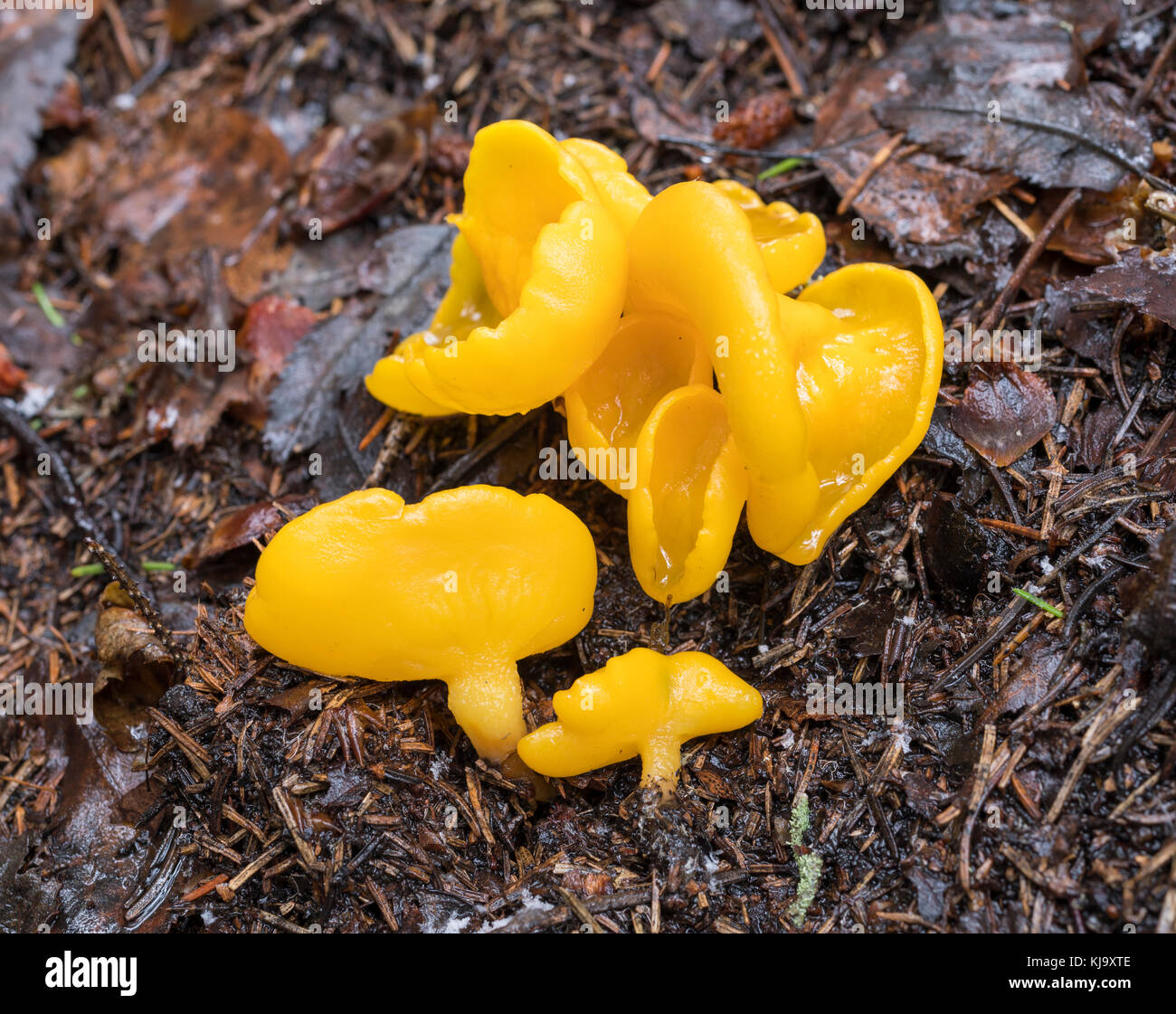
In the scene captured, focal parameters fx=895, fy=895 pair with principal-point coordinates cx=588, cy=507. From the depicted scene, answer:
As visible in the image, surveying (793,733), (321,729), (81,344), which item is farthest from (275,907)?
(81,344)

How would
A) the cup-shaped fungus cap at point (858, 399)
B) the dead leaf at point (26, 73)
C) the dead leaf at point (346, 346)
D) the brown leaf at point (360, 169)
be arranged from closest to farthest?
the cup-shaped fungus cap at point (858, 399) < the dead leaf at point (346, 346) < the brown leaf at point (360, 169) < the dead leaf at point (26, 73)

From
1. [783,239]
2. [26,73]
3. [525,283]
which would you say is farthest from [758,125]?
[26,73]

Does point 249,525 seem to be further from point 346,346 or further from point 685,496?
point 685,496

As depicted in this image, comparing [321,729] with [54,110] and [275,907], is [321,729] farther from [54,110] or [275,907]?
[54,110]

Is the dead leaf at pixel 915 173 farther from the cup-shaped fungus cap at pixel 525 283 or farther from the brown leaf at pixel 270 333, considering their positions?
the brown leaf at pixel 270 333

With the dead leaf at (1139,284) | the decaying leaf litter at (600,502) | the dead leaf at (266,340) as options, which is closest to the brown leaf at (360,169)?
the decaying leaf litter at (600,502)

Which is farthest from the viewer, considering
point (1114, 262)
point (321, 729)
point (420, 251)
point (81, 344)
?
point (81, 344)
